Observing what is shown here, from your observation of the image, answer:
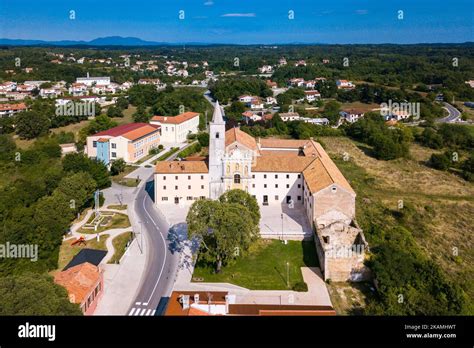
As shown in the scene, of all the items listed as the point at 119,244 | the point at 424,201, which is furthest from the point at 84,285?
the point at 424,201

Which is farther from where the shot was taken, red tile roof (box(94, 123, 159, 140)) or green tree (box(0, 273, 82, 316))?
red tile roof (box(94, 123, 159, 140))

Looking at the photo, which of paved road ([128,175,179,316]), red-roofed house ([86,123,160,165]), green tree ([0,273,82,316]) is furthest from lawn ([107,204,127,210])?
green tree ([0,273,82,316])

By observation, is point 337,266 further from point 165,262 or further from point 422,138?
point 422,138

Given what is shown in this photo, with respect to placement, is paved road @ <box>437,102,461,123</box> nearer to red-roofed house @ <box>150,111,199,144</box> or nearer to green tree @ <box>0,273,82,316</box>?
red-roofed house @ <box>150,111,199,144</box>

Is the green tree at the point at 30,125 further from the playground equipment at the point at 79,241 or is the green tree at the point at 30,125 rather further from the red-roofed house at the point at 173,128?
the playground equipment at the point at 79,241

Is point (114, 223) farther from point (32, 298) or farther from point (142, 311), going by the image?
point (32, 298)

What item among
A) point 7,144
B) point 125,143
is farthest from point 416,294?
point 7,144
